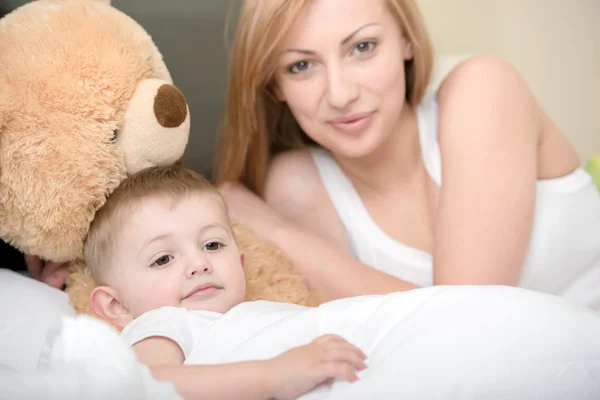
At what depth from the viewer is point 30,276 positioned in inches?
49.4

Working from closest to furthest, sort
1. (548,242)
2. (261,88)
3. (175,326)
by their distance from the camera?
(175,326)
(548,242)
(261,88)

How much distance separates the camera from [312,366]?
2.52 feet

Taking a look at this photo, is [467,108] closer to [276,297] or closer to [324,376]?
[276,297]

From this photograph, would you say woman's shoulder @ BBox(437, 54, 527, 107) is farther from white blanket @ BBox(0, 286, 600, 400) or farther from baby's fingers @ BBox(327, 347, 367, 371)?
baby's fingers @ BBox(327, 347, 367, 371)

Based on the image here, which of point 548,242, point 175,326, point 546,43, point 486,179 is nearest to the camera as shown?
point 175,326

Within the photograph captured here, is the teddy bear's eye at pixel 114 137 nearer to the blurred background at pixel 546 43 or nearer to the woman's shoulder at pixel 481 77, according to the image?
the woman's shoulder at pixel 481 77

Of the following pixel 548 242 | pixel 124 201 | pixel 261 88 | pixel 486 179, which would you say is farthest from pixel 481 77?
pixel 124 201

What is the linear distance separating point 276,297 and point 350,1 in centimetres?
59

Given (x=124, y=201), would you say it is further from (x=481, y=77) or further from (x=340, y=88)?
(x=481, y=77)

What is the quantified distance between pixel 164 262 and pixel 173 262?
0.02 metres

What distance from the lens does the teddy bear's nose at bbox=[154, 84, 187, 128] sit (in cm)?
104

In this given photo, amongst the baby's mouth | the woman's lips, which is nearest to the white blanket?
the baby's mouth

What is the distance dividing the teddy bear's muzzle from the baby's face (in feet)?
0.29

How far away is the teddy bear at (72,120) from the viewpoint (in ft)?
3.24
